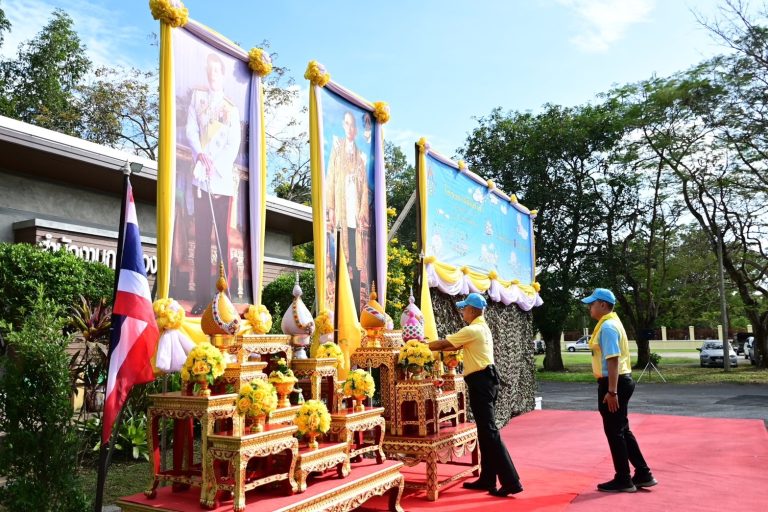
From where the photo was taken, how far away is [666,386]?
16828 mm

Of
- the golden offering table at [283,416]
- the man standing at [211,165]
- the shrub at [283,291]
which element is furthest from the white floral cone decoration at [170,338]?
the shrub at [283,291]

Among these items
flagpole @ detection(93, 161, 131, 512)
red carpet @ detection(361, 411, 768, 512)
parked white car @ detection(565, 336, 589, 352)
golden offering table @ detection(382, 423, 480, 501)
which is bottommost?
parked white car @ detection(565, 336, 589, 352)

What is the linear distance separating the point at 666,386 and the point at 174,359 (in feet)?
53.4

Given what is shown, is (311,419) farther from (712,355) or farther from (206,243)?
(712,355)

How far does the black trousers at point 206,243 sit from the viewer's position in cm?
462

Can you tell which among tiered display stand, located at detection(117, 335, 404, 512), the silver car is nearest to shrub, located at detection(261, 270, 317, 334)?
tiered display stand, located at detection(117, 335, 404, 512)

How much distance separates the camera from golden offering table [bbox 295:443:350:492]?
3877mm

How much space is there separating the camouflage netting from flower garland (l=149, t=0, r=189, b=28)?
185 inches

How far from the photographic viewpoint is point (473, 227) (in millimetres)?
9133

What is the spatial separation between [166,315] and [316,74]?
3.02m

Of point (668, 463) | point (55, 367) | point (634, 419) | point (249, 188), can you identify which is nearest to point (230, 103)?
point (249, 188)

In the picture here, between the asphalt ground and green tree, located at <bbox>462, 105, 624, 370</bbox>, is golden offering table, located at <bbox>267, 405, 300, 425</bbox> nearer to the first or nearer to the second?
the asphalt ground

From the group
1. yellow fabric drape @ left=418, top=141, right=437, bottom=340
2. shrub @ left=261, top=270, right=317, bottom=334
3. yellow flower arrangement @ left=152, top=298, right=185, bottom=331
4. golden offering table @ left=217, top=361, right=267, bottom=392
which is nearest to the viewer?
golden offering table @ left=217, top=361, right=267, bottom=392

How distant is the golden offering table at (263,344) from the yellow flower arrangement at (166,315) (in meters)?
0.44
